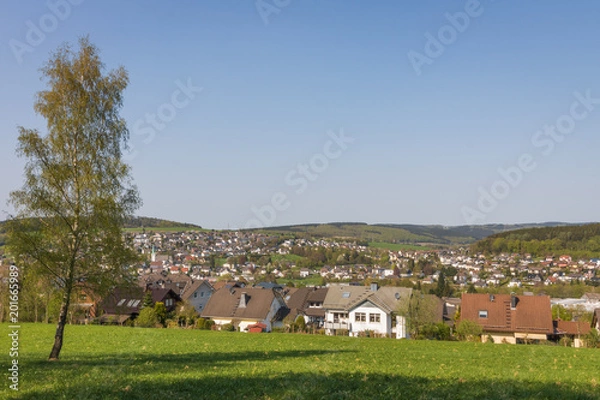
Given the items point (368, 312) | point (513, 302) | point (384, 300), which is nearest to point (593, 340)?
point (513, 302)

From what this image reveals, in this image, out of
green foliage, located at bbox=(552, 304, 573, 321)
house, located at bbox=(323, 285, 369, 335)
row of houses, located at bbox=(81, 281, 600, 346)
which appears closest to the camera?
row of houses, located at bbox=(81, 281, 600, 346)

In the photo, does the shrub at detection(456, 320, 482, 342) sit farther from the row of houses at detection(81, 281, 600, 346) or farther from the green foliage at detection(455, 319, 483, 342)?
the row of houses at detection(81, 281, 600, 346)

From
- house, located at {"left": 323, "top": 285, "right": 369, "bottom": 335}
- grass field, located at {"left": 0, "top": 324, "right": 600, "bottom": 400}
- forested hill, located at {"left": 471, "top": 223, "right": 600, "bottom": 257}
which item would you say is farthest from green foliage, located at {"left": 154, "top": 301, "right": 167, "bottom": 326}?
forested hill, located at {"left": 471, "top": 223, "right": 600, "bottom": 257}

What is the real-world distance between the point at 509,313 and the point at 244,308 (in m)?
33.4

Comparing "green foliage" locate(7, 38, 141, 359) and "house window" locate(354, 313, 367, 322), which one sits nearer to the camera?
"green foliage" locate(7, 38, 141, 359)

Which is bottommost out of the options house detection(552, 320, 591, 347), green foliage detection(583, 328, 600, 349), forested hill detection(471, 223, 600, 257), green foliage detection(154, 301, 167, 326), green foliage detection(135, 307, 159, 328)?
house detection(552, 320, 591, 347)

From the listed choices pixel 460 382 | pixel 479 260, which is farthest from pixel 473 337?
pixel 479 260

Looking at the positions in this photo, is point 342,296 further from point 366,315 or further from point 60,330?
point 60,330

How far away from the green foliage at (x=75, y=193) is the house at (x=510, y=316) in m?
41.5

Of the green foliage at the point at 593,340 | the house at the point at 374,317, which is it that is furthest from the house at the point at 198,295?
the green foliage at the point at 593,340

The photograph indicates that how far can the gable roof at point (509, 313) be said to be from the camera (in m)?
51.2

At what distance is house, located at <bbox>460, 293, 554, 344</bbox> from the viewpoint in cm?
5094

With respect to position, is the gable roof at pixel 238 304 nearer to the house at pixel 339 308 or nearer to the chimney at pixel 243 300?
the chimney at pixel 243 300

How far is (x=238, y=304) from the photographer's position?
69.1m
